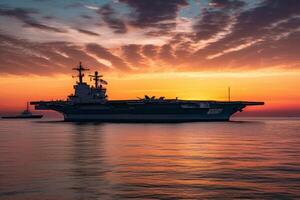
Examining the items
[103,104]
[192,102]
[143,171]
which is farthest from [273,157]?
[103,104]

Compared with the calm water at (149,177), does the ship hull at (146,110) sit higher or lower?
higher

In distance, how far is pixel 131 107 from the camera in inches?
4542

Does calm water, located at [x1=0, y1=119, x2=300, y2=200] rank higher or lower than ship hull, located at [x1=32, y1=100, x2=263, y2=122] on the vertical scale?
lower

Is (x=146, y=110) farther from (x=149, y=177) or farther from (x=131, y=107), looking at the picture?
(x=149, y=177)

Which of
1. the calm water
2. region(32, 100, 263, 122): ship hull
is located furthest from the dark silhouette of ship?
the calm water

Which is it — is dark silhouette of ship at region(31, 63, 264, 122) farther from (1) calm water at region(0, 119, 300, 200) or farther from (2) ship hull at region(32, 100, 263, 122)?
(1) calm water at region(0, 119, 300, 200)

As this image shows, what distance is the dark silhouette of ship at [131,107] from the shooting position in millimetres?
110756

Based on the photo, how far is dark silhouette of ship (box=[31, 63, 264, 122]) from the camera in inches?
4360

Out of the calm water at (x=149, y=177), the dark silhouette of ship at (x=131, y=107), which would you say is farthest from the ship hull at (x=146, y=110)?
the calm water at (x=149, y=177)

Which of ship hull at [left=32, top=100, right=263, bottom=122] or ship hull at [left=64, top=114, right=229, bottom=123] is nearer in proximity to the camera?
ship hull at [left=32, top=100, right=263, bottom=122]

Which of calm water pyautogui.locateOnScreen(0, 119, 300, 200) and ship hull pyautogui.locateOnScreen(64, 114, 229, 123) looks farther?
ship hull pyautogui.locateOnScreen(64, 114, 229, 123)

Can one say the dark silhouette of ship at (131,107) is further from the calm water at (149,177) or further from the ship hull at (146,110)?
the calm water at (149,177)

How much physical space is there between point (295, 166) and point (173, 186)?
393 inches

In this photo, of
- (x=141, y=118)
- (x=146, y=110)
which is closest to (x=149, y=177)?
(x=146, y=110)
